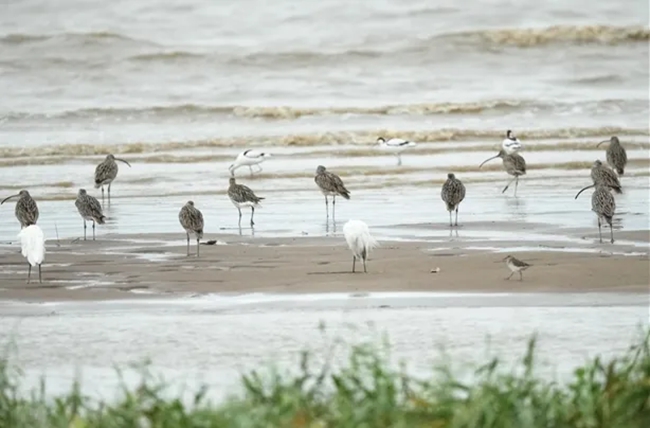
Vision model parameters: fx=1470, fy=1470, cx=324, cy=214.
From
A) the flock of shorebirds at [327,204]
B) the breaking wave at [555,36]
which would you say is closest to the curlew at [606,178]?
the flock of shorebirds at [327,204]

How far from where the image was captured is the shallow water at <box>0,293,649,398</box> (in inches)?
242

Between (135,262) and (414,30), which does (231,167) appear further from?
(414,30)

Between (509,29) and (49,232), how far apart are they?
22.4 meters

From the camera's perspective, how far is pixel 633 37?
3328cm

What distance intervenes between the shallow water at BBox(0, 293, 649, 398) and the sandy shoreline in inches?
15.0

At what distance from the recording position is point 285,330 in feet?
23.0

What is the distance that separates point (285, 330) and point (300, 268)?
248 cm

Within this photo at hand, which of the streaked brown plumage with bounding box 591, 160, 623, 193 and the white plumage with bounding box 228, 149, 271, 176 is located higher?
the white plumage with bounding box 228, 149, 271, 176

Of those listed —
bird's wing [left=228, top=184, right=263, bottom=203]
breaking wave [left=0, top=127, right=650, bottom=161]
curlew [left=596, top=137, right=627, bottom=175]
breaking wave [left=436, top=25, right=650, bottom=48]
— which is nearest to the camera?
bird's wing [left=228, top=184, right=263, bottom=203]

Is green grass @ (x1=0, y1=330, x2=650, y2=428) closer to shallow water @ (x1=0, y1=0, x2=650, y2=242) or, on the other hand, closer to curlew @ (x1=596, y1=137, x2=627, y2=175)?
shallow water @ (x1=0, y1=0, x2=650, y2=242)

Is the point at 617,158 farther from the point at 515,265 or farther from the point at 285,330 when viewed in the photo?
the point at 285,330

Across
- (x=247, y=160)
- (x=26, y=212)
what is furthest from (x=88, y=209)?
(x=247, y=160)

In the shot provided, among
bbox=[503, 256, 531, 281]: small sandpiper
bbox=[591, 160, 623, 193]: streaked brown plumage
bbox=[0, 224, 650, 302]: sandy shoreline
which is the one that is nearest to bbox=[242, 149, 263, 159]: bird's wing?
bbox=[591, 160, 623, 193]: streaked brown plumage

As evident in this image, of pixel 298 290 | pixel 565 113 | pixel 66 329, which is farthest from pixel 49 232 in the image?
pixel 565 113
